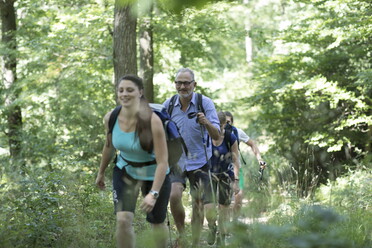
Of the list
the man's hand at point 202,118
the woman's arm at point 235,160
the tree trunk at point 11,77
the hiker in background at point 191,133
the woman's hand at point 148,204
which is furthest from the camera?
the tree trunk at point 11,77

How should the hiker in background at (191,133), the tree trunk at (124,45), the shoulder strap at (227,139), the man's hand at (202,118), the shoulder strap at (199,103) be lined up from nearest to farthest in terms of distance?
the man's hand at (202,118)
the hiker in background at (191,133)
the shoulder strap at (199,103)
the shoulder strap at (227,139)
the tree trunk at (124,45)

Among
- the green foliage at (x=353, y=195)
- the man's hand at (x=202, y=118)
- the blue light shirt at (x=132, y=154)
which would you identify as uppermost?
the man's hand at (x=202, y=118)

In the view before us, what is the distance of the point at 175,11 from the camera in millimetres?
1997

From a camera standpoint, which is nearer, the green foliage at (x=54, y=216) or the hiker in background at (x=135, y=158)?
the hiker in background at (x=135, y=158)

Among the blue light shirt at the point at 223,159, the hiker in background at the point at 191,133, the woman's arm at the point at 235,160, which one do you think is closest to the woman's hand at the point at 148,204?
the hiker in background at the point at 191,133

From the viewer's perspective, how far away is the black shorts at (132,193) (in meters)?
4.61

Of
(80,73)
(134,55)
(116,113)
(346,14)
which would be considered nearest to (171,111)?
(116,113)

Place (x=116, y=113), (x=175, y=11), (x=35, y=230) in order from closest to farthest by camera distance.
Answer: (x=175, y=11), (x=116, y=113), (x=35, y=230)

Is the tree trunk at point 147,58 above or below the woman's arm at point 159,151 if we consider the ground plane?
above

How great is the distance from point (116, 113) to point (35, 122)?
13.4 m

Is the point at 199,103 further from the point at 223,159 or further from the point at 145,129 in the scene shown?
the point at 145,129

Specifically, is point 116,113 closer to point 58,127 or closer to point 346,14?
point 346,14

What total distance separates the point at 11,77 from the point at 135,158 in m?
12.7

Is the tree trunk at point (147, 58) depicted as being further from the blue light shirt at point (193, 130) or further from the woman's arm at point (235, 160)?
the blue light shirt at point (193, 130)
